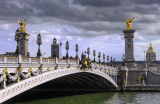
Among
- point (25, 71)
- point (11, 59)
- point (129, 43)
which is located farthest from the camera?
point (129, 43)

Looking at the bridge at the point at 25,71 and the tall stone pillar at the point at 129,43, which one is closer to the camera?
the bridge at the point at 25,71

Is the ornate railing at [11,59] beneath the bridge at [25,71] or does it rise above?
above

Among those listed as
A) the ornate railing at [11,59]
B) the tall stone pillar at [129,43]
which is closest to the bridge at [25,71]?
the ornate railing at [11,59]

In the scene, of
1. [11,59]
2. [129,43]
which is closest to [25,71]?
[11,59]

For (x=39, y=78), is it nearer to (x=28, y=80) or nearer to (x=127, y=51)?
(x=28, y=80)

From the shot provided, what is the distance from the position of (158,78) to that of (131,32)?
16286 mm

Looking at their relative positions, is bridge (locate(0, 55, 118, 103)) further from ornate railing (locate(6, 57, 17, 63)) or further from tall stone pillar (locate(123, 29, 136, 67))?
tall stone pillar (locate(123, 29, 136, 67))

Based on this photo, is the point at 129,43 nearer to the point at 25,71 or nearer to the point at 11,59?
the point at 25,71

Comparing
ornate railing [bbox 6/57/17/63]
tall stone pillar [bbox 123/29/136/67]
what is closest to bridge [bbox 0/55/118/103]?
ornate railing [bbox 6/57/17/63]

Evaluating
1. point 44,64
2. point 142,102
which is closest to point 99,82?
point 142,102

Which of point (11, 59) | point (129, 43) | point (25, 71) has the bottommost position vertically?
point (25, 71)

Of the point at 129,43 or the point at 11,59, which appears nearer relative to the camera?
the point at 11,59

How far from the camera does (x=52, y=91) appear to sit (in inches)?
2704

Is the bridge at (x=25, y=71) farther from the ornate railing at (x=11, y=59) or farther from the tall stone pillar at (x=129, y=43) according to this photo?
the tall stone pillar at (x=129, y=43)
